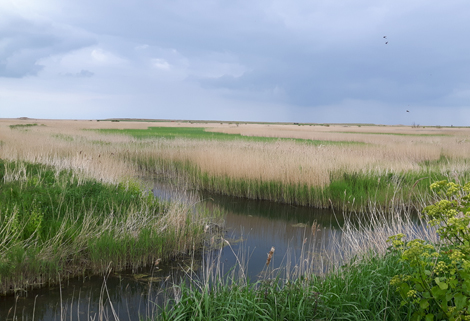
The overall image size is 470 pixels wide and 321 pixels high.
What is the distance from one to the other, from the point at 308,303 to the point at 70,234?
14.3ft

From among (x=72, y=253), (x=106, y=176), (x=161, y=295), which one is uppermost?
(x=106, y=176)

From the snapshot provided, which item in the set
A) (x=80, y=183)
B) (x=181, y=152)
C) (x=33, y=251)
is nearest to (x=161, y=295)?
(x=33, y=251)

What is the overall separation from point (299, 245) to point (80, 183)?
19.0ft

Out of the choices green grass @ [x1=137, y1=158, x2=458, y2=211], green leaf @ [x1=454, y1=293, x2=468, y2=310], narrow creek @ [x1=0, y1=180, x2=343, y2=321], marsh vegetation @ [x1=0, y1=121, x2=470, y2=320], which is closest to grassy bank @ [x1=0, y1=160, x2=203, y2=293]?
marsh vegetation @ [x1=0, y1=121, x2=470, y2=320]

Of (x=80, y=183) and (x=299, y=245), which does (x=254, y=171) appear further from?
(x=80, y=183)

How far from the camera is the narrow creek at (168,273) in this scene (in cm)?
446

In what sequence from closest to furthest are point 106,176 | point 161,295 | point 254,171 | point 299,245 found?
1. point 161,295
2. point 299,245
3. point 106,176
4. point 254,171

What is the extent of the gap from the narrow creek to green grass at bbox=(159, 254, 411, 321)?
1.60 feet

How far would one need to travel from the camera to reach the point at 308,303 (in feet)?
11.7

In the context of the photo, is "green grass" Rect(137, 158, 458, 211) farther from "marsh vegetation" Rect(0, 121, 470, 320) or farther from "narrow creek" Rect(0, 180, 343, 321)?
"narrow creek" Rect(0, 180, 343, 321)

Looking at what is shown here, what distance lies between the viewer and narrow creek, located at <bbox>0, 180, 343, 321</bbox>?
14.6 feet

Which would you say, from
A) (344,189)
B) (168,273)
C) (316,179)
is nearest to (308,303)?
(168,273)

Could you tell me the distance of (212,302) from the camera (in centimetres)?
361

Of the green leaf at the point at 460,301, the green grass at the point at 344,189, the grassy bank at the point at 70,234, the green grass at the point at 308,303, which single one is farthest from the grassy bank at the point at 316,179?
the green leaf at the point at 460,301
